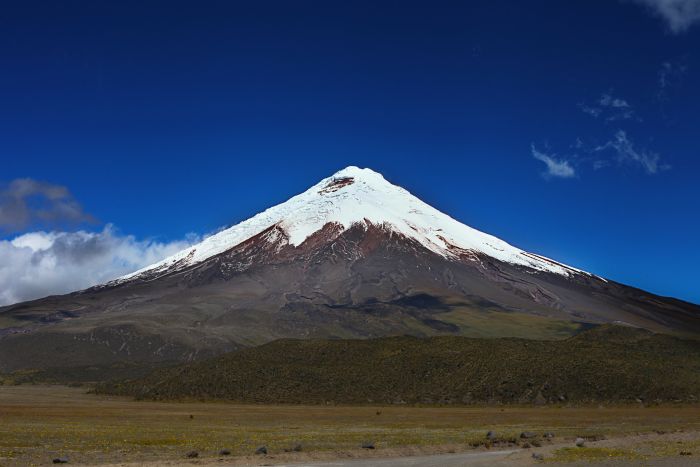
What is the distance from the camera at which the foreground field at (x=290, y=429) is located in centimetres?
3234

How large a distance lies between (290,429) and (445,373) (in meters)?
39.0

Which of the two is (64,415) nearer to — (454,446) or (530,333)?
(454,446)

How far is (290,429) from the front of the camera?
47.8m

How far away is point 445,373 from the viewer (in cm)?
8381

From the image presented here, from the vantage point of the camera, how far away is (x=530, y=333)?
600ft

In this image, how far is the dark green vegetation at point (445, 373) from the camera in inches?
2992

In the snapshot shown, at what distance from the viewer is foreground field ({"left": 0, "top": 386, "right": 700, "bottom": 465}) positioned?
106 ft

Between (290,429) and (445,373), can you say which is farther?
(445,373)

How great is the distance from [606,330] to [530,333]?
79.5 metres

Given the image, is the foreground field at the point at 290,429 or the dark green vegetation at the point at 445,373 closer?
the foreground field at the point at 290,429

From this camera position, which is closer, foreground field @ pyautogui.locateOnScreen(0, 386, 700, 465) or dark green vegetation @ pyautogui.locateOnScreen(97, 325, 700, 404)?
foreground field @ pyautogui.locateOnScreen(0, 386, 700, 465)

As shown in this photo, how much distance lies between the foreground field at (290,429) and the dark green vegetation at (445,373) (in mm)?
6170

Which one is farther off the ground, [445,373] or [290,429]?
[445,373]

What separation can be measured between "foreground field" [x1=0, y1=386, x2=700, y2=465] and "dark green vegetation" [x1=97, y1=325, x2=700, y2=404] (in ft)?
20.2
